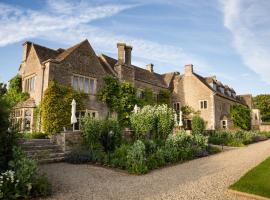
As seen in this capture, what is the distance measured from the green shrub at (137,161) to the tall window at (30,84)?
14.6m

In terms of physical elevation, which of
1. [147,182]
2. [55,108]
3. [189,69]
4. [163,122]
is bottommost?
[147,182]

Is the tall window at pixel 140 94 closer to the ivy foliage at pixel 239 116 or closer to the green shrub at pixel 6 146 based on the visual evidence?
the ivy foliage at pixel 239 116

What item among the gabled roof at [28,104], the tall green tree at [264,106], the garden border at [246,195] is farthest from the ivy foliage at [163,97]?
the tall green tree at [264,106]

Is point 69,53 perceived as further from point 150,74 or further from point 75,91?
point 150,74

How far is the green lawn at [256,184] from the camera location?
7238mm

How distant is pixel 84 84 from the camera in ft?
73.3

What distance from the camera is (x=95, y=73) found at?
23281 millimetres

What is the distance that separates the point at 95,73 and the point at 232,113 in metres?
25.2

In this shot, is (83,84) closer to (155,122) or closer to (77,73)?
(77,73)

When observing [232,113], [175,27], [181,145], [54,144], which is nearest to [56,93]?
[54,144]

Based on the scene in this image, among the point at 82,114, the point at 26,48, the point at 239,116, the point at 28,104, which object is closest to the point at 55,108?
the point at 82,114

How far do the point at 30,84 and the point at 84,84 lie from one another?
5157mm

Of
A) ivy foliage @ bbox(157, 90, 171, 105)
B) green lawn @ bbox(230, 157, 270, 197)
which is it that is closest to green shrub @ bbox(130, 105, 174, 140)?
green lawn @ bbox(230, 157, 270, 197)

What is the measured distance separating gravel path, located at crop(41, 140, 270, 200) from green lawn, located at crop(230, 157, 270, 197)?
1.46 ft
